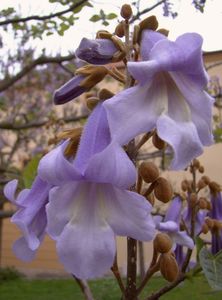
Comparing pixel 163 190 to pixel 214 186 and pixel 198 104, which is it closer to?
pixel 198 104

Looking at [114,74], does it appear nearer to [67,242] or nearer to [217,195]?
[67,242]

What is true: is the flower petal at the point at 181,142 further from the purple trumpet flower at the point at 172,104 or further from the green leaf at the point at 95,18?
the green leaf at the point at 95,18

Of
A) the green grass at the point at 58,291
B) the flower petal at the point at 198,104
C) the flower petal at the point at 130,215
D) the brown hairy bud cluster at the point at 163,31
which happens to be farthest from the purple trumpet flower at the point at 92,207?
the green grass at the point at 58,291

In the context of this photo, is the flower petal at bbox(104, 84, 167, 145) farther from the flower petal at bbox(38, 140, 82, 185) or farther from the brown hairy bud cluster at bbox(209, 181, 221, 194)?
the brown hairy bud cluster at bbox(209, 181, 221, 194)

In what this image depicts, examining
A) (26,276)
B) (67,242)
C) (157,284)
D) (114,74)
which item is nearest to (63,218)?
(67,242)

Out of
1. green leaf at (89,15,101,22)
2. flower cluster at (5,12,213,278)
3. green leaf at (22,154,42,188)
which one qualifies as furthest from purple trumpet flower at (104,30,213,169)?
green leaf at (89,15,101,22)

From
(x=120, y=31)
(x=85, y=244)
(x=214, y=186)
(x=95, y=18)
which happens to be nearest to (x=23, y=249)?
(x=85, y=244)
